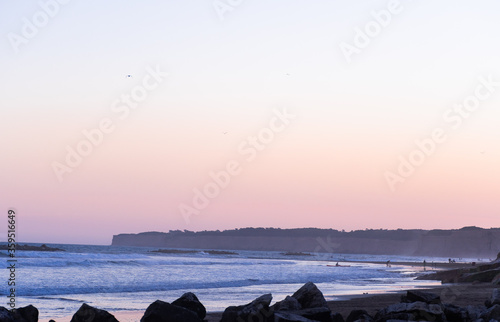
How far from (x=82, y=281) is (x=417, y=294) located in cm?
2420

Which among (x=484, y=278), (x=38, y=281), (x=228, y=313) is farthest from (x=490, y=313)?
(x=38, y=281)

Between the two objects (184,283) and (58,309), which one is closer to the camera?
(58,309)

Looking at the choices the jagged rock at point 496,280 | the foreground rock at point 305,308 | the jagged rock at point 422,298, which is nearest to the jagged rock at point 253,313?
the foreground rock at point 305,308

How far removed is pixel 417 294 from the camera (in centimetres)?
1489

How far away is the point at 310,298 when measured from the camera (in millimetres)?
15570

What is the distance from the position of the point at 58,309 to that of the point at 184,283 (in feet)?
50.7

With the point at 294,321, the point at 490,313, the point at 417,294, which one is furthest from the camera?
the point at 417,294

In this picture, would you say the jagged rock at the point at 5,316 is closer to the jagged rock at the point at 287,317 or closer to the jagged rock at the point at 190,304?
the jagged rock at the point at 190,304

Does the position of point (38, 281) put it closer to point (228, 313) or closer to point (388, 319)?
point (228, 313)

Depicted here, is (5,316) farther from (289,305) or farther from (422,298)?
(422,298)

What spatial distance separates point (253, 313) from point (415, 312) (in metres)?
3.35

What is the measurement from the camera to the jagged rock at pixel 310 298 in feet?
50.4

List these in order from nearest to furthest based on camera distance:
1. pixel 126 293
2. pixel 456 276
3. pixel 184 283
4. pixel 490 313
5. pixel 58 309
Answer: pixel 490 313
pixel 58 309
pixel 126 293
pixel 184 283
pixel 456 276

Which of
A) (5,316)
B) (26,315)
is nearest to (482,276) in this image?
(26,315)
